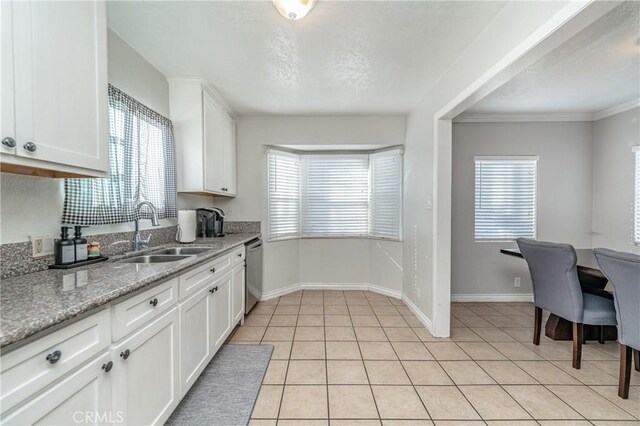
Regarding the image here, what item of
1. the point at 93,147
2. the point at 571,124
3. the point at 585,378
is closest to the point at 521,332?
the point at 585,378

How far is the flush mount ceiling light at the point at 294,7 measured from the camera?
61.3 inches

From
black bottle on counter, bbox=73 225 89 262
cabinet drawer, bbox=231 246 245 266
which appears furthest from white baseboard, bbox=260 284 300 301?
black bottle on counter, bbox=73 225 89 262

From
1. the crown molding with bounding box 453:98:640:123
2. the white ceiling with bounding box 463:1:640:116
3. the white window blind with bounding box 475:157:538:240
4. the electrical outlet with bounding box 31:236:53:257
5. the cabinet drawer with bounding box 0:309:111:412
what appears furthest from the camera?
the white window blind with bounding box 475:157:538:240

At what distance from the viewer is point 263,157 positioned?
3.77 meters

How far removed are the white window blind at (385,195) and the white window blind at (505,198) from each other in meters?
1.05

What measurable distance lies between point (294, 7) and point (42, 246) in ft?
6.30

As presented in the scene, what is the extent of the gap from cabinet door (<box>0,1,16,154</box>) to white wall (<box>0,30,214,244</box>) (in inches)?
18.5

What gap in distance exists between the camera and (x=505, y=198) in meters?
3.70

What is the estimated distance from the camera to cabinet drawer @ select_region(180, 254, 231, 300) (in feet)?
5.41

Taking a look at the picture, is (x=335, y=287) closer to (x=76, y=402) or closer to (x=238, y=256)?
(x=238, y=256)

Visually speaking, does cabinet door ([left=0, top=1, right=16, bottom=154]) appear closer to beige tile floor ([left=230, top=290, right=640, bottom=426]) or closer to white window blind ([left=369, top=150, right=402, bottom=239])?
beige tile floor ([left=230, top=290, right=640, bottom=426])

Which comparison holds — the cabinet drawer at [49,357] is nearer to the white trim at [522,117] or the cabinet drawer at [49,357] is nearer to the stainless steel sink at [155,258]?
the stainless steel sink at [155,258]

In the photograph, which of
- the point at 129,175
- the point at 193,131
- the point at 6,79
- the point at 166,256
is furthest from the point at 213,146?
the point at 6,79

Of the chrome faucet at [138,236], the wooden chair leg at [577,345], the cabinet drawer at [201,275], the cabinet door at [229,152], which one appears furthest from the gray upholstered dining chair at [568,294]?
the cabinet door at [229,152]
